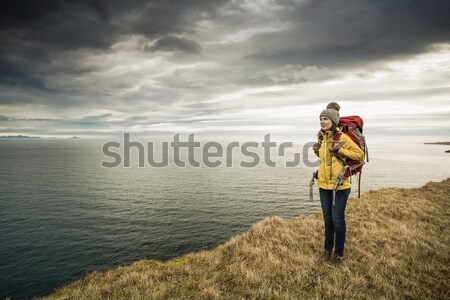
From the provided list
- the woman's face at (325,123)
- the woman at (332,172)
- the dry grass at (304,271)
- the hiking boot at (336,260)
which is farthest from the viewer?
the hiking boot at (336,260)

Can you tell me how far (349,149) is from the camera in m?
5.91

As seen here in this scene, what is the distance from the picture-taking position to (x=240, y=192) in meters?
40.7

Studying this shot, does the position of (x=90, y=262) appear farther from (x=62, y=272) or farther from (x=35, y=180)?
(x=35, y=180)

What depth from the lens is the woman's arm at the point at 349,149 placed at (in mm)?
5781

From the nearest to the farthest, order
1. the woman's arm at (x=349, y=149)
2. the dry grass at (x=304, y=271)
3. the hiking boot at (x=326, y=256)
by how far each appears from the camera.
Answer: the dry grass at (x=304, y=271), the woman's arm at (x=349, y=149), the hiking boot at (x=326, y=256)

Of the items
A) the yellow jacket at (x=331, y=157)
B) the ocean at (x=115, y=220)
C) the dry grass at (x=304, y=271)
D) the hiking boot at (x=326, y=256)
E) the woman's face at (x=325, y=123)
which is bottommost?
the ocean at (x=115, y=220)

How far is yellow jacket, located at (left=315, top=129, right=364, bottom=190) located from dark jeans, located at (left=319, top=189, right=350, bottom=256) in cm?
25

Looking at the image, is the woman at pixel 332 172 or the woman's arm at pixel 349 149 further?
the woman at pixel 332 172

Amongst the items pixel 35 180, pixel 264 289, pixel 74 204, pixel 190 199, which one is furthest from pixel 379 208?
pixel 35 180

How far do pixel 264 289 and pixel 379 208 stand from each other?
1103 centimetres

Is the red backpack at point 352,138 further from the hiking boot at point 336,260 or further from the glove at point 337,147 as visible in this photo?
the hiking boot at point 336,260

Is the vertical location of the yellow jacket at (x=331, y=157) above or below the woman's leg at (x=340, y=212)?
above

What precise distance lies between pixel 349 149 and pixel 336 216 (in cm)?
180

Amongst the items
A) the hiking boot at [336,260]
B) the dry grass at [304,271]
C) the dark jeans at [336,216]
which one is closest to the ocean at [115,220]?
the dry grass at [304,271]
